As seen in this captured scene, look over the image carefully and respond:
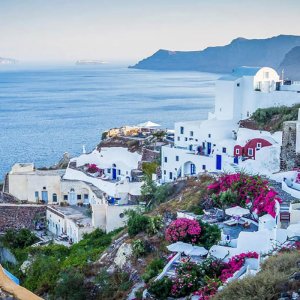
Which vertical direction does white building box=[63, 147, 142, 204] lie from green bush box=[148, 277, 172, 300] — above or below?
below

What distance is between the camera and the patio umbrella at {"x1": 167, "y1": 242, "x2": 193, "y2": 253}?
13359mm

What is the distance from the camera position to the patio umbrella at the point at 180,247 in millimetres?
13359

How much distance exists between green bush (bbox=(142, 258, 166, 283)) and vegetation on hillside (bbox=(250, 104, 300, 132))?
13265 millimetres

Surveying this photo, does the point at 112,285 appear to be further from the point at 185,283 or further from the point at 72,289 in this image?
the point at 185,283

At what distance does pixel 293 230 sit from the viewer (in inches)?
496

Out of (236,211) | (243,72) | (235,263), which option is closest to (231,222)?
(236,211)

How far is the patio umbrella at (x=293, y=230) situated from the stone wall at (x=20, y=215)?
51.0ft

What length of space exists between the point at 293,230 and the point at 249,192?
4387 mm

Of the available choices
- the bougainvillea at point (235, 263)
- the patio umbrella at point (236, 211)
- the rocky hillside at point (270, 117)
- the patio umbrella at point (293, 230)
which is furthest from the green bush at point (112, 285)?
the rocky hillside at point (270, 117)

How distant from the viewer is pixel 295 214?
13.8 m

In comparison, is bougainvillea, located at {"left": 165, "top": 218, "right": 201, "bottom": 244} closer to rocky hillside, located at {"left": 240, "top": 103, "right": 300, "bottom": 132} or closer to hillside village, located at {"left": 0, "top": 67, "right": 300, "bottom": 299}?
hillside village, located at {"left": 0, "top": 67, "right": 300, "bottom": 299}

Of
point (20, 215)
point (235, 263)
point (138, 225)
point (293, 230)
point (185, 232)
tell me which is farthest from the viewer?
point (20, 215)

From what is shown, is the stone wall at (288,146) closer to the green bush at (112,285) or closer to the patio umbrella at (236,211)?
the patio umbrella at (236,211)

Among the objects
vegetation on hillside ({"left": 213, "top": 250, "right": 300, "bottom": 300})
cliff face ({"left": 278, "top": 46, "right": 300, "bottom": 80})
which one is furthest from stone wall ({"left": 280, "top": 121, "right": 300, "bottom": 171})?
cliff face ({"left": 278, "top": 46, "right": 300, "bottom": 80})
